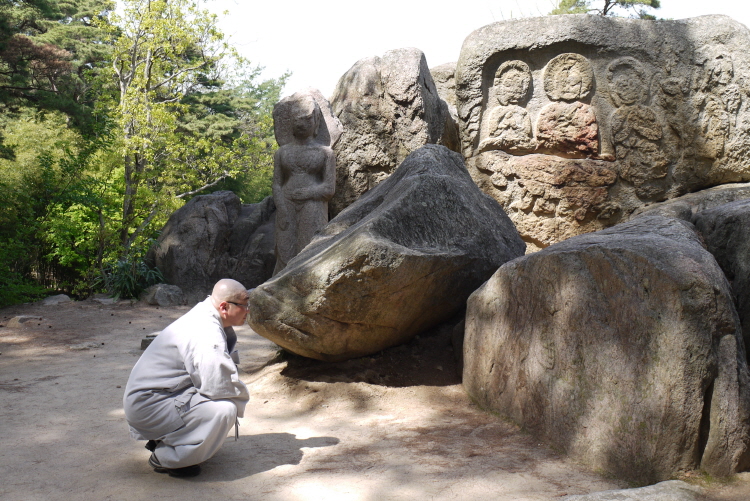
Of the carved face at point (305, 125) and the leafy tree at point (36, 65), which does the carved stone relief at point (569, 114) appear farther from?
the leafy tree at point (36, 65)

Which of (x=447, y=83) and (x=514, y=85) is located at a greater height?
(x=447, y=83)

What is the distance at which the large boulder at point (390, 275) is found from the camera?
3.96m

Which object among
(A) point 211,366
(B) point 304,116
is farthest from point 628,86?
(A) point 211,366

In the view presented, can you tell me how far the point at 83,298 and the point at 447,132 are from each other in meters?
6.22

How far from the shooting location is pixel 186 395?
3.04 metres

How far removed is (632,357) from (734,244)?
63.0 inches

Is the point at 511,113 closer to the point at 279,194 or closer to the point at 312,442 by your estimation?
the point at 279,194

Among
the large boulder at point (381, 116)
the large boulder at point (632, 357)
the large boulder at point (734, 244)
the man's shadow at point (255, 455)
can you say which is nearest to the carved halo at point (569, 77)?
the large boulder at point (381, 116)

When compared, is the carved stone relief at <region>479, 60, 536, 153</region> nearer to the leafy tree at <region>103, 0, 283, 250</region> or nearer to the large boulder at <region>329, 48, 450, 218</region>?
the large boulder at <region>329, 48, 450, 218</region>

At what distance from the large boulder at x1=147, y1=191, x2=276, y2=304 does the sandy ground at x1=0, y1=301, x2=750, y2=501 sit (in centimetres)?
374

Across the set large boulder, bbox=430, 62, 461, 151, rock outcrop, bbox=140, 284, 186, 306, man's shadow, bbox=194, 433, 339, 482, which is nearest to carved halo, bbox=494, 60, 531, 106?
large boulder, bbox=430, 62, 461, 151

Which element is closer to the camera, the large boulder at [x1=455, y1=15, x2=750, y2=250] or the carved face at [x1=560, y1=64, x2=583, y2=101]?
the large boulder at [x1=455, y1=15, x2=750, y2=250]

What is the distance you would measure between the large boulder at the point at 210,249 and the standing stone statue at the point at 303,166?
43.8 inches

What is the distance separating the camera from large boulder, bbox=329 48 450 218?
27.3 ft
